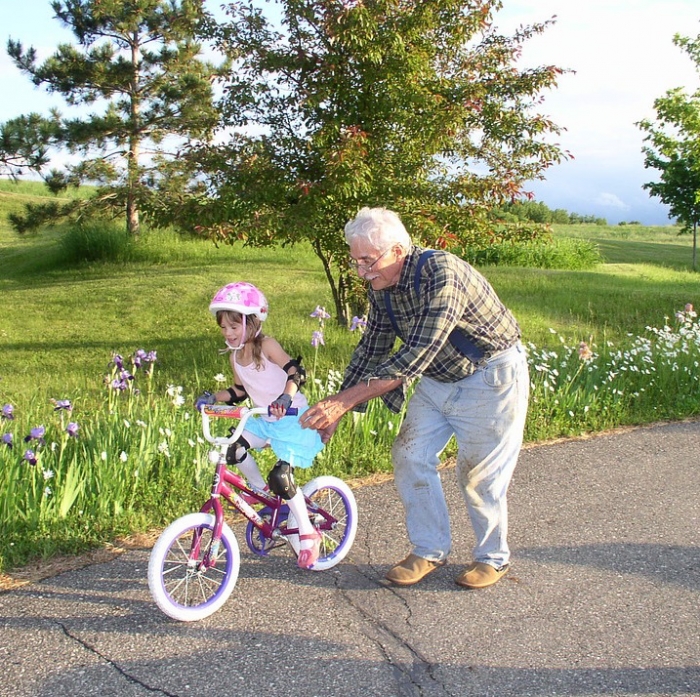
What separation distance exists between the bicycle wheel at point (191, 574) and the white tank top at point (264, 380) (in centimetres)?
65

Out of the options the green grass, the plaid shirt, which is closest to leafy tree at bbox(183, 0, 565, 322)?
the green grass

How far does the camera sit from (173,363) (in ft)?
33.9

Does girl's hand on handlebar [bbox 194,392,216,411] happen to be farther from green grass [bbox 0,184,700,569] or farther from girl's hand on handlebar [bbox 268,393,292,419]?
green grass [bbox 0,184,700,569]

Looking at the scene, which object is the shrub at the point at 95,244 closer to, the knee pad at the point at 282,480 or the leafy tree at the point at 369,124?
the leafy tree at the point at 369,124

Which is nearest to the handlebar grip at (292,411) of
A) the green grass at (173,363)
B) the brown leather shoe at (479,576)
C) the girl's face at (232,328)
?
the girl's face at (232,328)

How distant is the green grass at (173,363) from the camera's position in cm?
486

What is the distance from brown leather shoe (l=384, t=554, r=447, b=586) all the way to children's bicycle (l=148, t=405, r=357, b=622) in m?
0.32

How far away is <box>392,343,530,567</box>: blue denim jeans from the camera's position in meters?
4.09

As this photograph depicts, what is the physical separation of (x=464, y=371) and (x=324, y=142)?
17.7ft

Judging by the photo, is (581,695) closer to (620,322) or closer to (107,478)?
(107,478)

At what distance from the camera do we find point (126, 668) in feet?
11.3

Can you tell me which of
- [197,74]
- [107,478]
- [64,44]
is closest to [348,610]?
[107,478]

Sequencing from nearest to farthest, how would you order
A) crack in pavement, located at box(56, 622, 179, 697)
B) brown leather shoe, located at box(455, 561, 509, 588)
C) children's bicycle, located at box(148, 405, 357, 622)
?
crack in pavement, located at box(56, 622, 179, 697) → children's bicycle, located at box(148, 405, 357, 622) → brown leather shoe, located at box(455, 561, 509, 588)

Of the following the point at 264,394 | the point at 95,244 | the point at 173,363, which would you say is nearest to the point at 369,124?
the point at 173,363
